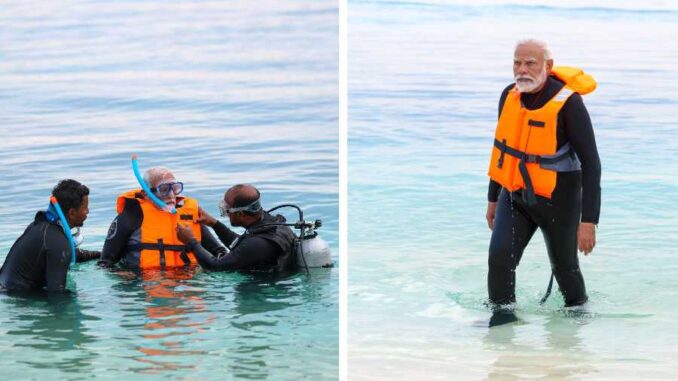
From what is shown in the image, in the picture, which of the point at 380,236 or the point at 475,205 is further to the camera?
the point at 475,205

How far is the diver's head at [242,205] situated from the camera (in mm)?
6742

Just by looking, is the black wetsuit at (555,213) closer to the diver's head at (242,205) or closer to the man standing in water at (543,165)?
the man standing in water at (543,165)

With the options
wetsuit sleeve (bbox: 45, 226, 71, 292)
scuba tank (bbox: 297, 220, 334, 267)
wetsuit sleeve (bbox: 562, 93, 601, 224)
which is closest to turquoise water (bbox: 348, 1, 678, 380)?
scuba tank (bbox: 297, 220, 334, 267)

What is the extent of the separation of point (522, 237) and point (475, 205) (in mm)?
3519

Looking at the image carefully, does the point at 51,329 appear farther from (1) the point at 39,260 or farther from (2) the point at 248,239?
(2) the point at 248,239

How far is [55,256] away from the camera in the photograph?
6.32 m

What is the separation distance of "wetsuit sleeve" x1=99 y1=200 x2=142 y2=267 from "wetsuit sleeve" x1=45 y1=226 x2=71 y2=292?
0.54 meters

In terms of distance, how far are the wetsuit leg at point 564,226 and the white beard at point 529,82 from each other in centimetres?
38

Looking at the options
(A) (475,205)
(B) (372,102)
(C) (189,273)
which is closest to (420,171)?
(A) (475,205)

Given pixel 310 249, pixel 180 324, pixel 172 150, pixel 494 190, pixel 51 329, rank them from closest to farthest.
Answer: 1. pixel 494 190
2. pixel 51 329
3. pixel 180 324
4. pixel 310 249
5. pixel 172 150

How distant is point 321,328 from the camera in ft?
21.1

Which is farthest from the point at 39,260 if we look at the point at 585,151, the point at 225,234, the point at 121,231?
the point at 585,151

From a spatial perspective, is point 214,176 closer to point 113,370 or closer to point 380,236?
point 380,236

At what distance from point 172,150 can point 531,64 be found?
236 inches
